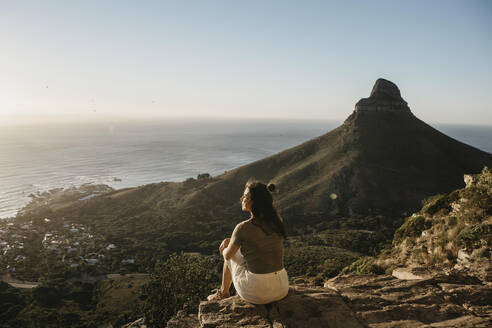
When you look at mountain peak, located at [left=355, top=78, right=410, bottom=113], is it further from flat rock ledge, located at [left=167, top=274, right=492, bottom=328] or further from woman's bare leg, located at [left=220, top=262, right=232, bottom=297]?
woman's bare leg, located at [left=220, top=262, right=232, bottom=297]

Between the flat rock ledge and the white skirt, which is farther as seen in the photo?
the white skirt

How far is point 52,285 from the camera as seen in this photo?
39.7m

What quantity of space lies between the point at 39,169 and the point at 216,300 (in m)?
203

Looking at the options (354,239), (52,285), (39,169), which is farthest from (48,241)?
(39,169)

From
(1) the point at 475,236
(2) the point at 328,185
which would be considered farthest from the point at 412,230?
(2) the point at 328,185

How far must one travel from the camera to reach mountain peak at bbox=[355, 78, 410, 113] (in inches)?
3720

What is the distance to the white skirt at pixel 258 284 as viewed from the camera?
15.9ft

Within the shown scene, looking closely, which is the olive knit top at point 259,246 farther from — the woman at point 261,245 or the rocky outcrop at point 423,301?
the rocky outcrop at point 423,301

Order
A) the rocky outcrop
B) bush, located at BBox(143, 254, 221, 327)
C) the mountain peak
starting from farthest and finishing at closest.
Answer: the mountain peak < bush, located at BBox(143, 254, 221, 327) < the rocky outcrop

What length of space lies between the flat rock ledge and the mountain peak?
100 metres

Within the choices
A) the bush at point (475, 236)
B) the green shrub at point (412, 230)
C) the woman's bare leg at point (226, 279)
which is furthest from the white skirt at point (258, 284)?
the green shrub at point (412, 230)

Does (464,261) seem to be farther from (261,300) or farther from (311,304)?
(261,300)

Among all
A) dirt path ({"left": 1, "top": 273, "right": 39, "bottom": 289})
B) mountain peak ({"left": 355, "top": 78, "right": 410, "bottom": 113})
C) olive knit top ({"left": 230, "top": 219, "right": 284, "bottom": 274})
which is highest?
mountain peak ({"left": 355, "top": 78, "right": 410, "bottom": 113})

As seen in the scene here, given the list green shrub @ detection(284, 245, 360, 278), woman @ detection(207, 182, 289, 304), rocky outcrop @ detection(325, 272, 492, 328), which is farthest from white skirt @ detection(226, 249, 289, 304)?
green shrub @ detection(284, 245, 360, 278)
